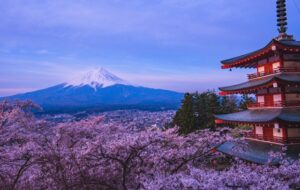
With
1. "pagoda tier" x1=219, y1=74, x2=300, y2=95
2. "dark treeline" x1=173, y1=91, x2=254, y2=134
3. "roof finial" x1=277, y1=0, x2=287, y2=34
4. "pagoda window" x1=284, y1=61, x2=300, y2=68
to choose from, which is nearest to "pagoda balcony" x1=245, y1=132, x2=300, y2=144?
"pagoda tier" x1=219, y1=74, x2=300, y2=95

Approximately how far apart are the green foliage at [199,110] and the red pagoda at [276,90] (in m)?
16.6

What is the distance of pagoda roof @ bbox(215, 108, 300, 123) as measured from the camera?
1341 centimetres

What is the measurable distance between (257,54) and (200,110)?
2272 centimetres

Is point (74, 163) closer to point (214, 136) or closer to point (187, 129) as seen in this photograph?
point (214, 136)

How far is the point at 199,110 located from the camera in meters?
38.0

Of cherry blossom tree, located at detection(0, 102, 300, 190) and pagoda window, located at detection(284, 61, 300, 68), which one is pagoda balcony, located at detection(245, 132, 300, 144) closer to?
cherry blossom tree, located at detection(0, 102, 300, 190)

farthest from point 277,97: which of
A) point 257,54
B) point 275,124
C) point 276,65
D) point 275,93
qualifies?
point 257,54

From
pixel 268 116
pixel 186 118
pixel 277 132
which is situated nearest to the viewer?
pixel 268 116

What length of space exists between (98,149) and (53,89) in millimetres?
159108

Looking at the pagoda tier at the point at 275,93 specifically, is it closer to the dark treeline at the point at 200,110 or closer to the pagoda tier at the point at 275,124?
the pagoda tier at the point at 275,124

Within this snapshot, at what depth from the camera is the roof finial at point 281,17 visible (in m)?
16.3

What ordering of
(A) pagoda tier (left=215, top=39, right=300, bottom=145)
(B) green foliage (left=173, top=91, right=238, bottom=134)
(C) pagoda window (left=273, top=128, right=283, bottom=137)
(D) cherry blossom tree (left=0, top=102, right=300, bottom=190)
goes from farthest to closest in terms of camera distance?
(B) green foliage (left=173, top=91, right=238, bottom=134), (C) pagoda window (left=273, top=128, right=283, bottom=137), (A) pagoda tier (left=215, top=39, right=300, bottom=145), (D) cherry blossom tree (left=0, top=102, right=300, bottom=190)

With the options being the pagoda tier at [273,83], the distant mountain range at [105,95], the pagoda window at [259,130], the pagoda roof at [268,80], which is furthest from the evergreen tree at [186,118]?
the distant mountain range at [105,95]

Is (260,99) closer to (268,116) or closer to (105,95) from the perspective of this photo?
(268,116)
